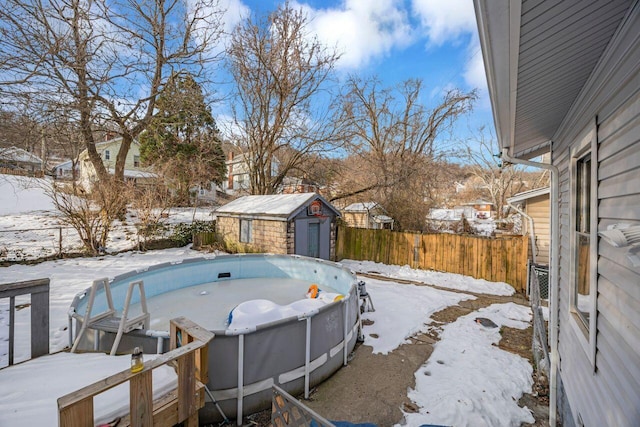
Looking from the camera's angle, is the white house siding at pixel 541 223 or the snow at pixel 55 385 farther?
the white house siding at pixel 541 223

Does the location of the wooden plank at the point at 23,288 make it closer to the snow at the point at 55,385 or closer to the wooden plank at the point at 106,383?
the snow at the point at 55,385

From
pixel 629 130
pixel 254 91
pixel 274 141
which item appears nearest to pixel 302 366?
pixel 629 130

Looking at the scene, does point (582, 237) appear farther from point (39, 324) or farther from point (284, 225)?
point (284, 225)

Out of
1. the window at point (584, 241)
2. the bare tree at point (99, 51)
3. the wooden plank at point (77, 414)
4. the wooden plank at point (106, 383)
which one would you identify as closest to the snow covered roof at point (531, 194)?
the window at point (584, 241)

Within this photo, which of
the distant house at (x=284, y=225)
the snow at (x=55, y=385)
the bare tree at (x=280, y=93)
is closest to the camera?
the snow at (x=55, y=385)

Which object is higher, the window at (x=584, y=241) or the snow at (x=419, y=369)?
the window at (x=584, y=241)

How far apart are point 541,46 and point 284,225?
8553 mm

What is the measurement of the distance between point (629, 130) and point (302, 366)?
3.74 metres

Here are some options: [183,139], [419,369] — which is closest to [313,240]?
[419,369]

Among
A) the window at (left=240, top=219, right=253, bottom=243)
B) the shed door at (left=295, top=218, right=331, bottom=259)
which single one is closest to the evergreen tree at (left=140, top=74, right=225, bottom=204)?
the window at (left=240, top=219, right=253, bottom=243)

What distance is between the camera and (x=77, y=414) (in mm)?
1696

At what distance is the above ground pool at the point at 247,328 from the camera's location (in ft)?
10.4

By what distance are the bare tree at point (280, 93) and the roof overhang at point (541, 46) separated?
463 inches

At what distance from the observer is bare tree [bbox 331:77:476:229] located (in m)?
14.0
